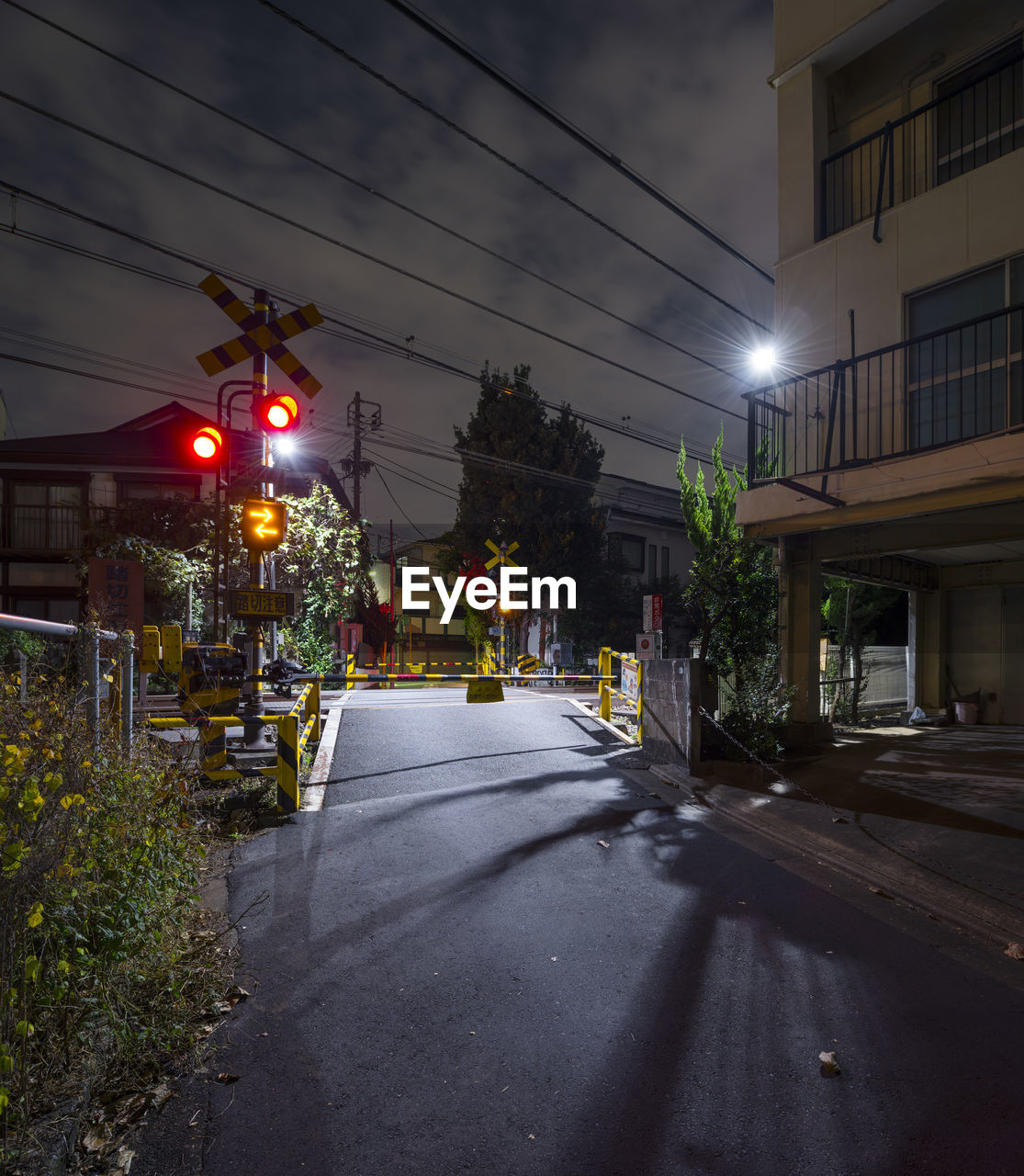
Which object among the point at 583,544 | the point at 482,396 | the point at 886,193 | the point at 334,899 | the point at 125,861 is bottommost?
the point at 334,899

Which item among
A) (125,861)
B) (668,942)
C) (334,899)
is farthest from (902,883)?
(125,861)

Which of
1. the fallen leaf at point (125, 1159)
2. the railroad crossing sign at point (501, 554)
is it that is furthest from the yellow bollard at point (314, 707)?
the railroad crossing sign at point (501, 554)

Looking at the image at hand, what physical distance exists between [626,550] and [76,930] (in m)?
30.1

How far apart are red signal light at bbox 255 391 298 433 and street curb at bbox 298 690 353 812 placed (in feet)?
13.9

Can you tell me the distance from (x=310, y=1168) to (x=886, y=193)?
13.0 metres

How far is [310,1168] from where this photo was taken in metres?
2.41

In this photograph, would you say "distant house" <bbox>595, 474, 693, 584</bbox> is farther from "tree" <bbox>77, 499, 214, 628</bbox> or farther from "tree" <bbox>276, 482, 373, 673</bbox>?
"tree" <bbox>77, 499, 214, 628</bbox>

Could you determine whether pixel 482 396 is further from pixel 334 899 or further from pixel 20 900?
pixel 20 900

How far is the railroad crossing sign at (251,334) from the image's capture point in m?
8.50

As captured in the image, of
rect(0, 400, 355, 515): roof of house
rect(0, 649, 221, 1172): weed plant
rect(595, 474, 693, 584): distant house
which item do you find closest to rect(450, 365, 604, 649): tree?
rect(595, 474, 693, 584): distant house

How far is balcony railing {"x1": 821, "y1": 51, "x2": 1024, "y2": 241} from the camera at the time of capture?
30.6 ft

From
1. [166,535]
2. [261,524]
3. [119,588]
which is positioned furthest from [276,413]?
[166,535]

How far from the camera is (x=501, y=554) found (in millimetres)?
26484

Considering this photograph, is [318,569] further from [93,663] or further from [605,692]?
[93,663]
